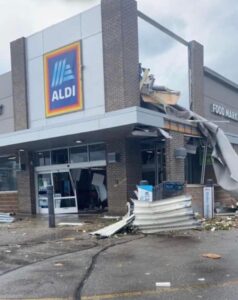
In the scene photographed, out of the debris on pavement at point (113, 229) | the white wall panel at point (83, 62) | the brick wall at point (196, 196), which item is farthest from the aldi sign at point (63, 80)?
the debris on pavement at point (113, 229)

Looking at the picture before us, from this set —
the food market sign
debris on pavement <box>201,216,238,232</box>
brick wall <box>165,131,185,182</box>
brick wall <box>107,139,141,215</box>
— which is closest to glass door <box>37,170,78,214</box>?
brick wall <box>107,139,141,215</box>

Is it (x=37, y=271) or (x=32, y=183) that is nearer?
(x=37, y=271)

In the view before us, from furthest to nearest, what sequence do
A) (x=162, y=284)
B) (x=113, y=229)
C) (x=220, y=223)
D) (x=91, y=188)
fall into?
1. (x=91, y=188)
2. (x=220, y=223)
3. (x=113, y=229)
4. (x=162, y=284)

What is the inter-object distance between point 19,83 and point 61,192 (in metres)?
5.96

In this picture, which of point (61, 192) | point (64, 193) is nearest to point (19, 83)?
point (61, 192)

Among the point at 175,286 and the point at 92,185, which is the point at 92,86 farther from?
the point at 175,286

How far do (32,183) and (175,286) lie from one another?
15.4 metres

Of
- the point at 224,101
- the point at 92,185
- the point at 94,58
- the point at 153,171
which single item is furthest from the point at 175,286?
the point at 224,101

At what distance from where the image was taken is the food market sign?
77.4 ft

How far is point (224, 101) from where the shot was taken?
2522 cm

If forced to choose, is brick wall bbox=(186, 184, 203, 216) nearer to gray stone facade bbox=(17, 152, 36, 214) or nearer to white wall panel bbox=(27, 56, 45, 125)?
white wall panel bbox=(27, 56, 45, 125)

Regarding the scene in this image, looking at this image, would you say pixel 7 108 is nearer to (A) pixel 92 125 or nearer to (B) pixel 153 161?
(B) pixel 153 161

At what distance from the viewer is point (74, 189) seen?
64.1 feet

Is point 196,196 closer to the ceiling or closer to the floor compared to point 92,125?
closer to the floor
